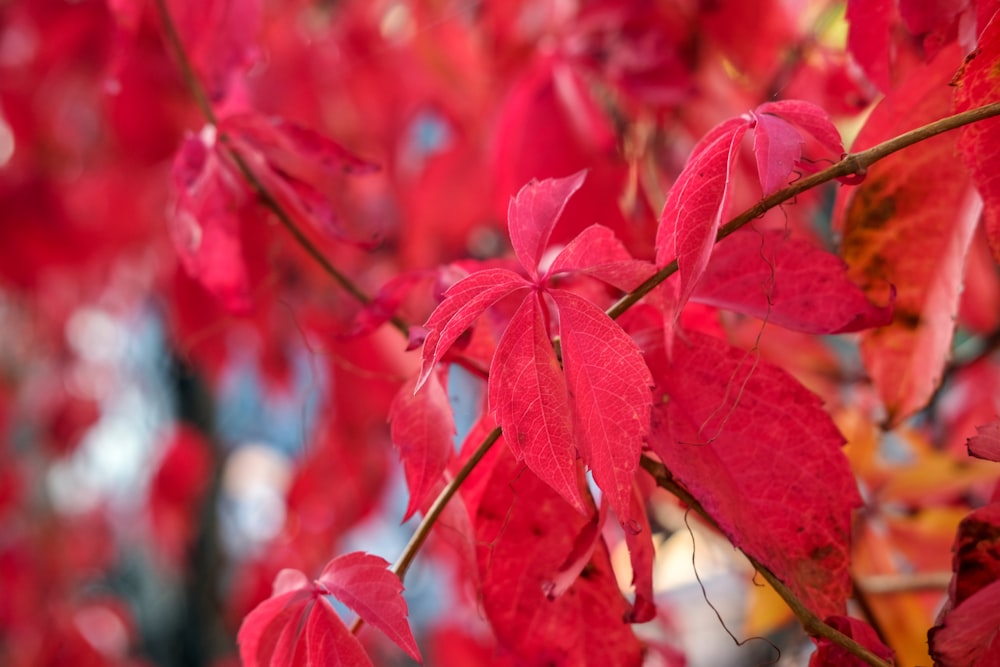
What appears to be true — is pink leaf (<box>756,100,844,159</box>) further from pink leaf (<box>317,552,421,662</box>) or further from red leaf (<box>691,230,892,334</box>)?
pink leaf (<box>317,552,421,662</box>)

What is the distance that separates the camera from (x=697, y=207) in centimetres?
30

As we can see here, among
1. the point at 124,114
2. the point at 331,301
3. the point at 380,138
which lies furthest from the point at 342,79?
the point at 331,301

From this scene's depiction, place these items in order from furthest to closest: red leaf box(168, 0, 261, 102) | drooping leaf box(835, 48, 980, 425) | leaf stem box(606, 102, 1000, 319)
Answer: red leaf box(168, 0, 261, 102) < drooping leaf box(835, 48, 980, 425) < leaf stem box(606, 102, 1000, 319)

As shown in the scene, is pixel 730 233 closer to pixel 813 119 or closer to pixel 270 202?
pixel 813 119

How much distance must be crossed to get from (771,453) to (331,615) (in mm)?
189

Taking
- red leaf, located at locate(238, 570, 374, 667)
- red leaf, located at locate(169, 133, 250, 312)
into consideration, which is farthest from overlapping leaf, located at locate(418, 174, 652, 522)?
red leaf, located at locate(169, 133, 250, 312)

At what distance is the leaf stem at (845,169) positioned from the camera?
29cm

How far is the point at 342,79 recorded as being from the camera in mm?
1187

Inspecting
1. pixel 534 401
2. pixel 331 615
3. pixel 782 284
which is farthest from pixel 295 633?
pixel 782 284

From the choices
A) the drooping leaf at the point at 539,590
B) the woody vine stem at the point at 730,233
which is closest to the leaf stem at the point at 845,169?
the woody vine stem at the point at 730,233

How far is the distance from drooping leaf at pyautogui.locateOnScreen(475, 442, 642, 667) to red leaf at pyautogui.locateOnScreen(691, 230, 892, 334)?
115 mm

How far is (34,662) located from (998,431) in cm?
173

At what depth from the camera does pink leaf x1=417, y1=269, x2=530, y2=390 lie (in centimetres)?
30

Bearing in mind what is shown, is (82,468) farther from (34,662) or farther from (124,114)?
(124,114)
